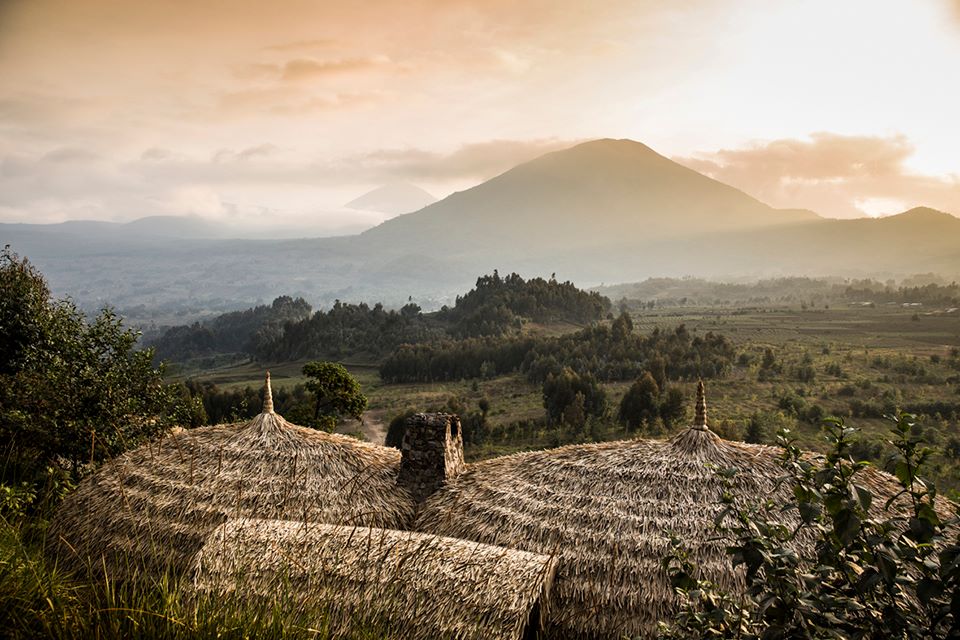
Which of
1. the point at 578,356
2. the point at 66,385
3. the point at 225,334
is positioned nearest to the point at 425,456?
the point at 66,385

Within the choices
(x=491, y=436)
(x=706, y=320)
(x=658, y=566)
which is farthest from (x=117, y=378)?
(x=706, y=320)

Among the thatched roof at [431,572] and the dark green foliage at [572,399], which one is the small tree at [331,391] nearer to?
the thatched roof at [431,572]

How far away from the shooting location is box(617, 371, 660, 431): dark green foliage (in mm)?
41000

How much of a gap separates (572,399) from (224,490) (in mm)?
36161

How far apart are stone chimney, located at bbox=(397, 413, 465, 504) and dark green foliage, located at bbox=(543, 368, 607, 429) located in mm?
32556

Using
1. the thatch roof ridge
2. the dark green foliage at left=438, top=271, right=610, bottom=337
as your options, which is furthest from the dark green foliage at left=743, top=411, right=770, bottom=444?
the dark green foliage at left=438, top=271, right=610, bottom=337

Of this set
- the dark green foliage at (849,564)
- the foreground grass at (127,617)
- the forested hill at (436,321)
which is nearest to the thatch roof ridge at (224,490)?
the foreground grass at (127,617)

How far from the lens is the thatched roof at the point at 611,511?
28.6ft

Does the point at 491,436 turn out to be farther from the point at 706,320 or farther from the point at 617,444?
the point at 706,320

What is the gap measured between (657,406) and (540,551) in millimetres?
33659

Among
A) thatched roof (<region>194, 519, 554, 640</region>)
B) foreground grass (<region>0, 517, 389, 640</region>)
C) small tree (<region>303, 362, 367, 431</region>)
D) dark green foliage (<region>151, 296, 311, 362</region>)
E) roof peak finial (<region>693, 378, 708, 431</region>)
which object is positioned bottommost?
dark green foliage (<region>151, 296, 311, 362</region>)

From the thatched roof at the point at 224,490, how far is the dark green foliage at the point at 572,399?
3245cm

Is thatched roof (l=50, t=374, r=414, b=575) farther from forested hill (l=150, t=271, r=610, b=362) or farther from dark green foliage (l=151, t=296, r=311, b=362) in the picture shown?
dark green foliage (l=151, t=296, r=311, b=362)

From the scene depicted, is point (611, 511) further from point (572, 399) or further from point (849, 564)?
point (572, 399)
